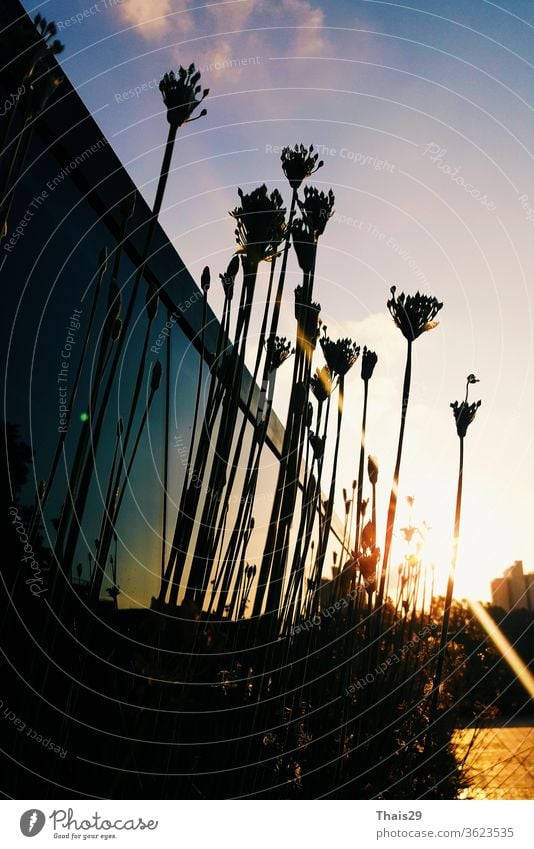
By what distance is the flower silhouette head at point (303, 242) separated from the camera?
923 mm

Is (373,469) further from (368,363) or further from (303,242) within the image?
(303,242)

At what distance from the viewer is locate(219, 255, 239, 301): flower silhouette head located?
81 cm

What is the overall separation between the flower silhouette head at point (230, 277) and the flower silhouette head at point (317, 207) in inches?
7.8

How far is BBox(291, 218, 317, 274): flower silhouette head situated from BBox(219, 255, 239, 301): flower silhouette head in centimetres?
15

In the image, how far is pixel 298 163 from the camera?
93 centimetres

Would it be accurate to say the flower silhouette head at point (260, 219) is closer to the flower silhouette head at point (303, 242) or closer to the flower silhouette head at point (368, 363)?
the flower silhouette head at point (303, 242)

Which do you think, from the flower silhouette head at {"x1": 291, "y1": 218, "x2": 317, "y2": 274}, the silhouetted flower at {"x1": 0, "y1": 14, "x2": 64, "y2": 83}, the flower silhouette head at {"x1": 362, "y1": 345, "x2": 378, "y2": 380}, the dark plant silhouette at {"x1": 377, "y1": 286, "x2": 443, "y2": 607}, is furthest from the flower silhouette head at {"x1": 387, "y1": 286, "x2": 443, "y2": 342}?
the silhouetted flower at {"x1": 0, "y1": 14, "x2": 64, "y2": 83}

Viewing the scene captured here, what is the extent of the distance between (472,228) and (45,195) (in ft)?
3.54

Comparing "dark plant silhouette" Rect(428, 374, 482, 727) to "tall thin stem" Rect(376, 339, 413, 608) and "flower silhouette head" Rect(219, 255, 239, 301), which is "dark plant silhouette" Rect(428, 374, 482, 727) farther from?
"flower silhouette head" Rect(219, 255, 239, 301)

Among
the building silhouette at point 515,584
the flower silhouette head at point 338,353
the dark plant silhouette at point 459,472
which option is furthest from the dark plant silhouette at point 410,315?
the building silhouette at point 515,584

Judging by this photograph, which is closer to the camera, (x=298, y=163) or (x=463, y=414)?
(x=298, y=163)

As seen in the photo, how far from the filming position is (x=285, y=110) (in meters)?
1.28

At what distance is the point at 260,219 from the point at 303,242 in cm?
17

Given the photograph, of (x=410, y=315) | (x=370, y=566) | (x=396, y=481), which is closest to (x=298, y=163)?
(x=410, y=315)
